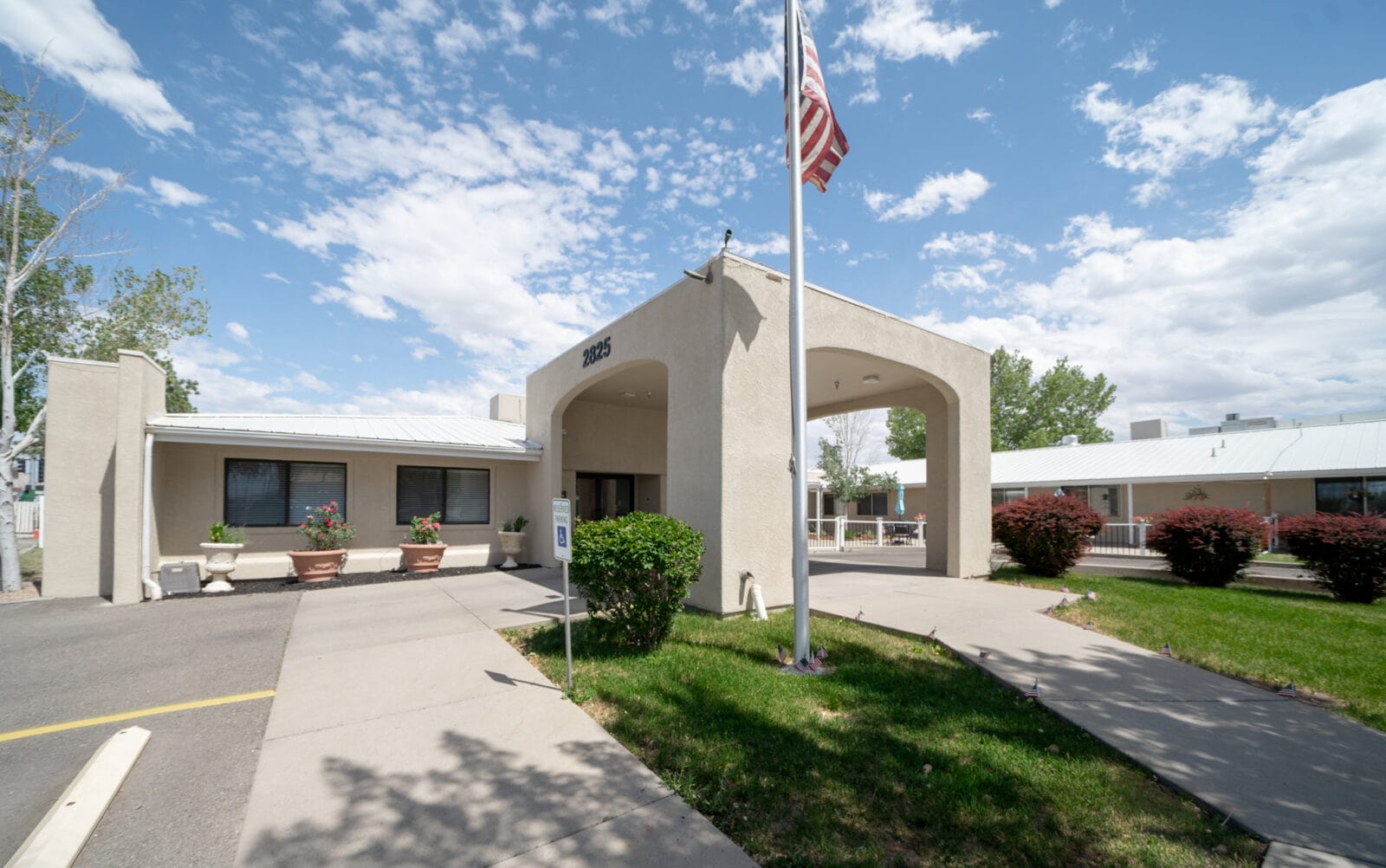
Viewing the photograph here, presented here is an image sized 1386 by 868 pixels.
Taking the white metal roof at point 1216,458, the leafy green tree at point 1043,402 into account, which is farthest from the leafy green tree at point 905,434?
the white metal roof at point 1216,458

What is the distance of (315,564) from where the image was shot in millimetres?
11445

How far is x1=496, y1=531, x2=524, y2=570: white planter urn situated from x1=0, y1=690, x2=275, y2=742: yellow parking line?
8.47 metres

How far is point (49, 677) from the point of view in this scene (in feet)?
19.7

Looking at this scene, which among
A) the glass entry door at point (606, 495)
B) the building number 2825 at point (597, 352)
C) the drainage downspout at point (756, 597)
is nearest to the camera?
the drainage downspout at point (756, 597)

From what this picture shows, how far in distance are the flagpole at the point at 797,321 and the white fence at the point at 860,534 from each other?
15681 millimetres

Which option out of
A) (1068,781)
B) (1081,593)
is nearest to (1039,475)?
(1081,593)

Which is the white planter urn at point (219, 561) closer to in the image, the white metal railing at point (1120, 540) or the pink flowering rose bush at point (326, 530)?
the pink flowering rose bush at point (326, 530)

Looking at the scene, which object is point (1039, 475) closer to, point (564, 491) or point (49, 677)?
point (564, 491)

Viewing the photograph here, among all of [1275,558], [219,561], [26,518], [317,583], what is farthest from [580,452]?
[26,518]

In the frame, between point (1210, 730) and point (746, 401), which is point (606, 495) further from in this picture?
point (1210, 730)

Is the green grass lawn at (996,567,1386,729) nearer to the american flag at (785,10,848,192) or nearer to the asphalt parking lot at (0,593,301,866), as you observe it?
the american flag at (785,10,848,192)

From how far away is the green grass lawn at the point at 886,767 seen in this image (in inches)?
122

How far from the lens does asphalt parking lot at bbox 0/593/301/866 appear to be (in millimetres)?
3346

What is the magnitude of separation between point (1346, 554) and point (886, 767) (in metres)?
11.1
